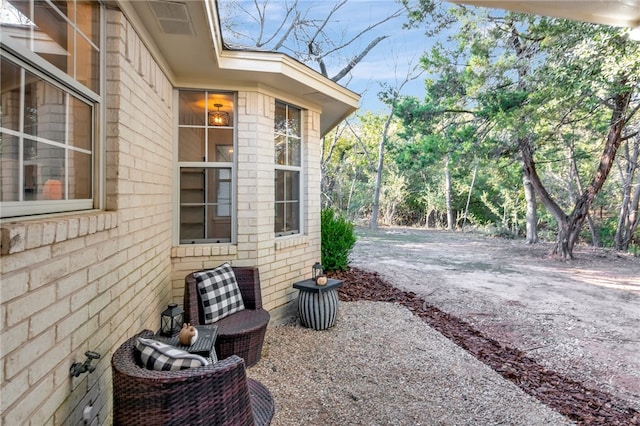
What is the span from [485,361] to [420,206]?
53.5 feet

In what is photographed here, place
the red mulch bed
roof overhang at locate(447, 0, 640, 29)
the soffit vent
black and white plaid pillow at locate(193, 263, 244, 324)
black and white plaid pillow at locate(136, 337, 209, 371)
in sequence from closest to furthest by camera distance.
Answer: black and white plaid pillow at locate(136, 337, 209, 371)
roof overhang at locate(447, 0, 640, 29)
the soffit vent
the red mulch bed
black and white plaid pillow at locate(193, 263, 244, 324)

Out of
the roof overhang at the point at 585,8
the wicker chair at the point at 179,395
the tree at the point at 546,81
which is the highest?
the tree at the point at 546,81

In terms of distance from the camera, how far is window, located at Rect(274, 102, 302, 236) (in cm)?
455

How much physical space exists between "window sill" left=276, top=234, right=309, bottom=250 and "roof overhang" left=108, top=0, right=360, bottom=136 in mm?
1682

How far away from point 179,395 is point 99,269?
0.82 metres

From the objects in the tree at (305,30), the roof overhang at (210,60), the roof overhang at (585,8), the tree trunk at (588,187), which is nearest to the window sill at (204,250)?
the roof overhang at (210,60)

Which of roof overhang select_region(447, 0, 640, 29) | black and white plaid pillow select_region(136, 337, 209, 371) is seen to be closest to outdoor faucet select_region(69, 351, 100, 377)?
black and white plaid pillow select_region(136, 337, 209, 371)

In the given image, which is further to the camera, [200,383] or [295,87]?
[295,87]

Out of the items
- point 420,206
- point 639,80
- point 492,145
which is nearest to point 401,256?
point 492,145

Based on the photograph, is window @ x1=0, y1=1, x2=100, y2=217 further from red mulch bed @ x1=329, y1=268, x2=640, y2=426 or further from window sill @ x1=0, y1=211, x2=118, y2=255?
red mulch bed @ x1=329, y1=268, x2=640, y2=426

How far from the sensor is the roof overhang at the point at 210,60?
249 centimetres

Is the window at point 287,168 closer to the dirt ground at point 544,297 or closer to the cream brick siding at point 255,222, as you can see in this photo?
the cream brick siding at point 255,222

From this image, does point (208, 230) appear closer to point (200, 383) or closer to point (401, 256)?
point (200, 383)

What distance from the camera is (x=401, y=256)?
9.59 meters
